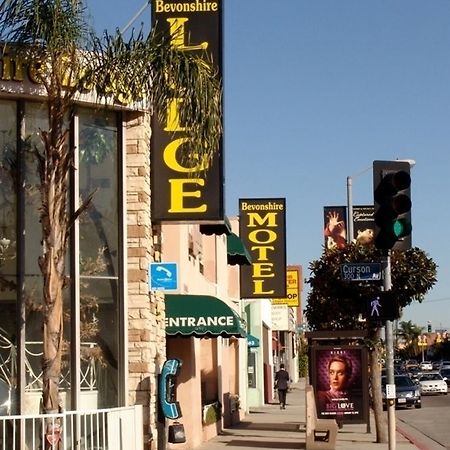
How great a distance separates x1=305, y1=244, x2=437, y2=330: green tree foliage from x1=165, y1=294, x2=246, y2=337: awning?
4.16 m

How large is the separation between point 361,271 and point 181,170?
3.32m

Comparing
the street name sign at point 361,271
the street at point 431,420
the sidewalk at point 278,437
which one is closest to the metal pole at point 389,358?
the street name sign at point 361,271

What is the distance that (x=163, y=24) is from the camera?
669 inches

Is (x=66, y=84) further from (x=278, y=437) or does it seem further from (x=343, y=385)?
(x=278, y=437)

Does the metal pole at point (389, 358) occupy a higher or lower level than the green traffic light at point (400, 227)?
lower

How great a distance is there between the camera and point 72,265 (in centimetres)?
1448

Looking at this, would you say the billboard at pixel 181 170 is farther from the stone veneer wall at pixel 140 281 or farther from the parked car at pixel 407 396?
the parked car at pixel 407 396

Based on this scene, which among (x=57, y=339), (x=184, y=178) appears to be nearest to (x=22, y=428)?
(x=57, y=339)

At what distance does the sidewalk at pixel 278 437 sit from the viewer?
22797 millimetres

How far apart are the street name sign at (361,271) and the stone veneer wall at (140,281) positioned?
2872mm

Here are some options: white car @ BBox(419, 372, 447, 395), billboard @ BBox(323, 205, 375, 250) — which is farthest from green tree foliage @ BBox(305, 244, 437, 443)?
white car @ BBox(419, 372, 447, 395)

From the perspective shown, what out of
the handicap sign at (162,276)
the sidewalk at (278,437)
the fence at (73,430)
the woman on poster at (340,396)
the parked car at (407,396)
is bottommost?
the parked car at (407,396)

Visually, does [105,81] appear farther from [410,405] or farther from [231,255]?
[410,405]

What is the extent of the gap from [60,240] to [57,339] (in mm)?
1124
